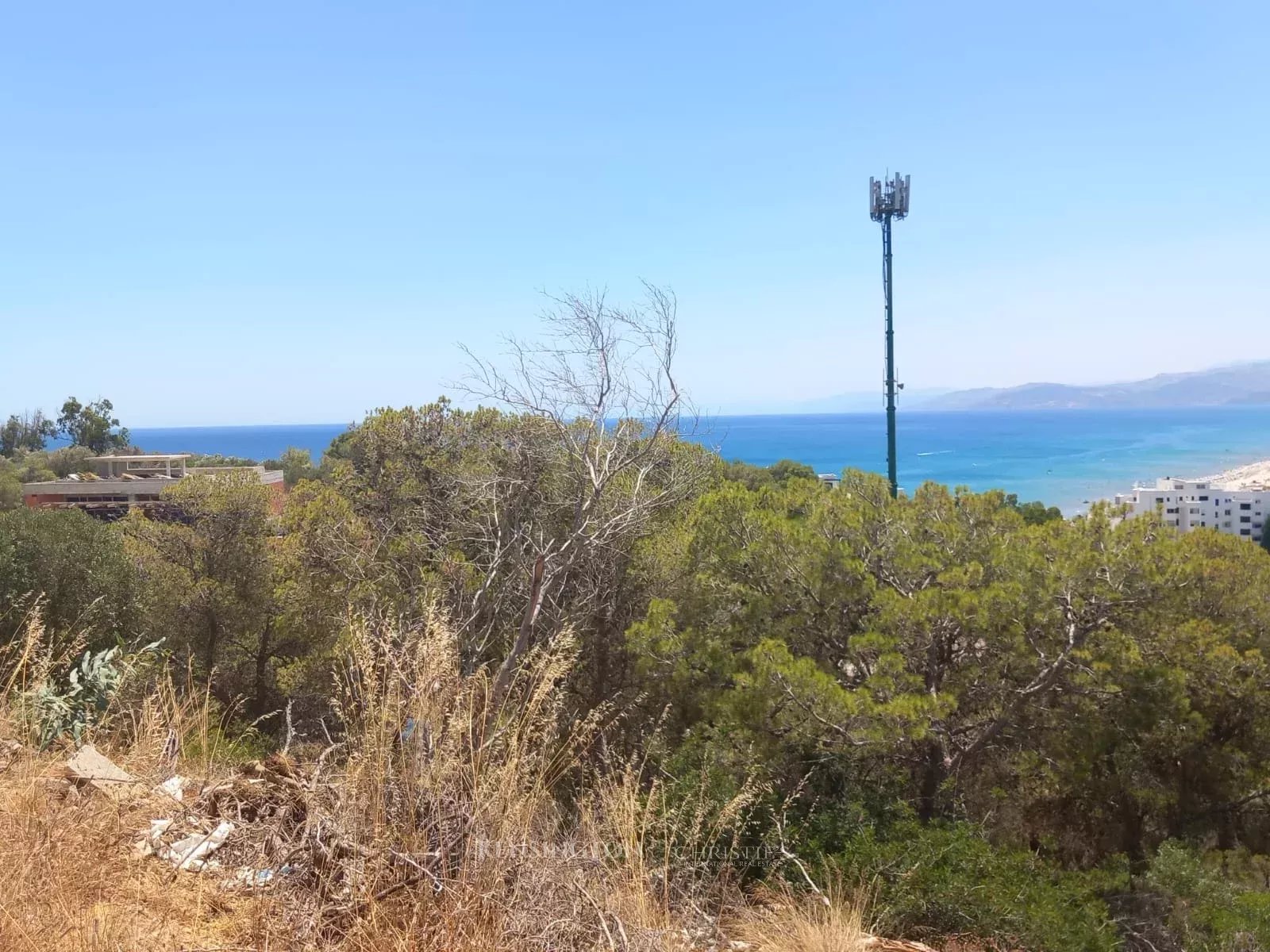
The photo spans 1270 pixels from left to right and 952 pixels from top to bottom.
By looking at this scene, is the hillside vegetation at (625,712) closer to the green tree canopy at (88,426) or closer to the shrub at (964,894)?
the shrub at (964,894)

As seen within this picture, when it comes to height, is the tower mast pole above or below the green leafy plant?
above

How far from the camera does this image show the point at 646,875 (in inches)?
111

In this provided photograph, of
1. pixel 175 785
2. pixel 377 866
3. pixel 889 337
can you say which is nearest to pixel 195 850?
pixel 175 785

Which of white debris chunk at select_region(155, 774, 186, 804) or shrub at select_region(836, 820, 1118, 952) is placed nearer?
white debris chunk at select_region(155, 774, 186, 804)

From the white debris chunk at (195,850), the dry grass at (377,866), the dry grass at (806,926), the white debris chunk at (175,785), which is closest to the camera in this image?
the dry grass at (377,866)

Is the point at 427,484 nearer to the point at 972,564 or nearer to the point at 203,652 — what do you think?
the point at 203,652

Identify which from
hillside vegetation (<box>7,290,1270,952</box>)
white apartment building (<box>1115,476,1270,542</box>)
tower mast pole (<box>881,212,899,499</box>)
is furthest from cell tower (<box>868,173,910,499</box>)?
white apartment building (<box>1115,476,1270,542</box>)

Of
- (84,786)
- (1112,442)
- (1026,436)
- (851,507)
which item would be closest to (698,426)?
(851,507)

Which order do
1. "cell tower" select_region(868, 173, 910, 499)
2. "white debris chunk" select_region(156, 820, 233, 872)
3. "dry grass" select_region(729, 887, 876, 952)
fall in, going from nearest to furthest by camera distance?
"white debris chunk" select_region(156, 820, 233, 872) → "dry grass" select_region(729, 887, 876, 952) → "cell tower" select_region(868, 173, 910, 499)

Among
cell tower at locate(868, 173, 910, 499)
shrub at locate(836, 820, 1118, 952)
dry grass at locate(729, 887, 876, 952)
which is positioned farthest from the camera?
cell tower at locate(868, 173, 910, 499)

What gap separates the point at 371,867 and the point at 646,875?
0.89 m

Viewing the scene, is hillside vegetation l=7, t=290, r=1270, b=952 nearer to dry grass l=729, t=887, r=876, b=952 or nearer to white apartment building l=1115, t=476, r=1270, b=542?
dry grass l=729, t=887, r=876, b=952

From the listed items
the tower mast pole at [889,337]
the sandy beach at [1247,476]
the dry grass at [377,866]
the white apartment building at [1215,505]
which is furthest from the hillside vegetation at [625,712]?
the sandy beach at [1247,476]

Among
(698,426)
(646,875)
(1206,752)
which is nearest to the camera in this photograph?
(646,875)
